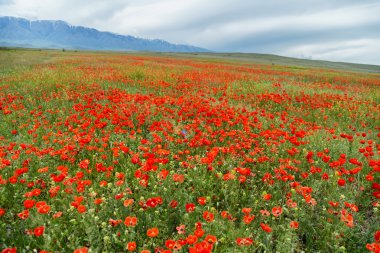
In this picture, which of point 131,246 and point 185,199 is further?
point 185,199

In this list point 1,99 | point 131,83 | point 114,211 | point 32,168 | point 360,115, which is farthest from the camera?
point 131,83

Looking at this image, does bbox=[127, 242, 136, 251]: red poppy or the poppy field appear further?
the poppy field

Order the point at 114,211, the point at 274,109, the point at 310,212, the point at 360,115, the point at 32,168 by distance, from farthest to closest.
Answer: the point at 274,109 → the point at 360,115 → the point at 32,168 → the point at 310,212 → the point at 114,211

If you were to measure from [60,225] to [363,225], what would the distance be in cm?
385

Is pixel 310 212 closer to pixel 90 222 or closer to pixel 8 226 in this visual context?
pixel 90 222

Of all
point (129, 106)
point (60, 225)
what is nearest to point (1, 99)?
point (129, 106)

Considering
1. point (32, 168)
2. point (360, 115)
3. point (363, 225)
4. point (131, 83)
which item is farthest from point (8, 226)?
point (131, 83)

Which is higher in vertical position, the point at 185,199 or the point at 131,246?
the point at 131,246

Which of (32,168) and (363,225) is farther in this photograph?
(32,168)

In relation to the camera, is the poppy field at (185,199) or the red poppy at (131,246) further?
the poppy field at (185,199)

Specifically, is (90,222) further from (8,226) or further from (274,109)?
(274,109)

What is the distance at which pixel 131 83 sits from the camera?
13.7 meters

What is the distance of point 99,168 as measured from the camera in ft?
13.2

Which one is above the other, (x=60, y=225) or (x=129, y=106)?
(x=129, y=106)
